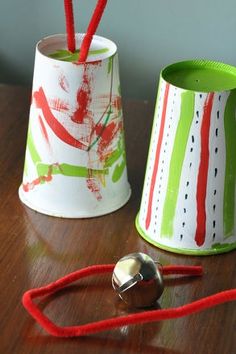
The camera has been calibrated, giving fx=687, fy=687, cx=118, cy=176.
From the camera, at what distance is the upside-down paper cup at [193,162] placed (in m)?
0.69

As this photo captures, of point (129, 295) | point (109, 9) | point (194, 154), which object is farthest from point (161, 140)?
point (109, 9)

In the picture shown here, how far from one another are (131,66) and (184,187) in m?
0.69

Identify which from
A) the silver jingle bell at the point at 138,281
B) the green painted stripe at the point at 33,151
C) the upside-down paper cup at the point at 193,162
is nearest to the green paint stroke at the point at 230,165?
the upside-down paper cup at the point at 193,162

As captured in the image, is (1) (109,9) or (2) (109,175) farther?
(1) (109,9)

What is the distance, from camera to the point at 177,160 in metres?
0.71

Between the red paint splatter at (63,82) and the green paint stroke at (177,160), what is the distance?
5.1 inches

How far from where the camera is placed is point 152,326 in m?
0.64

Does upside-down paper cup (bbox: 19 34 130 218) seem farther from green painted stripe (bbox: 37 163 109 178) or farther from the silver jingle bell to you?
the silver jingle bell

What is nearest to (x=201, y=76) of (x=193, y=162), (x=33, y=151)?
(x=193, y=162)

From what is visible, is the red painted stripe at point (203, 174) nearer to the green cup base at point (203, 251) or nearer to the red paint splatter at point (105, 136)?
the green cup base at point (203, 251)

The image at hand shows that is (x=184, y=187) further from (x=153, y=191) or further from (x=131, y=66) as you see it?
(x=131, y=66)

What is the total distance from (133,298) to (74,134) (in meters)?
0.20

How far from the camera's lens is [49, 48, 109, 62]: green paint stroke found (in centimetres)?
76

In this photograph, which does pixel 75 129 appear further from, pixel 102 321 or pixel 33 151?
pixel 102 321
